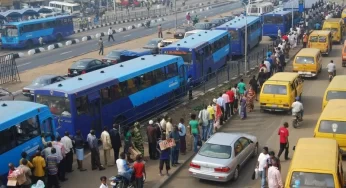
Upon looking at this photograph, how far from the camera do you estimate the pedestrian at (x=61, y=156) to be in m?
15.3

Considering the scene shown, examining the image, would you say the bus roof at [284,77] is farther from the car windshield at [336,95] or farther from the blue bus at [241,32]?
the blue bus at [241,32]

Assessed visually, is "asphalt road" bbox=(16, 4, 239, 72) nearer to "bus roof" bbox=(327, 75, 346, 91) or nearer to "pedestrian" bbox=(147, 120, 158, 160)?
"pedestrian" bbox=(147, 120, 158, 160)

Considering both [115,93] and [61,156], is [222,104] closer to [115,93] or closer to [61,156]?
[115,93]

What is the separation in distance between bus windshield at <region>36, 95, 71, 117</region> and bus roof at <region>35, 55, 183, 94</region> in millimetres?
338

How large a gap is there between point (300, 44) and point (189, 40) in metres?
15.2

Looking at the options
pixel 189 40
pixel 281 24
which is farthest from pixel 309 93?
pixel 281 24

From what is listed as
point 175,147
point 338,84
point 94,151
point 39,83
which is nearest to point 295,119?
point 338,84

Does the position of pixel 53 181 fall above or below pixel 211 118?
below

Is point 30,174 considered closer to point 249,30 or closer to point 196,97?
point 196,97

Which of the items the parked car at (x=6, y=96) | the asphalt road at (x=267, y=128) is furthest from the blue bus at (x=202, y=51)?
the parked car at (x=6, y=96)

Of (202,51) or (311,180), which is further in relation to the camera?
(202,51)

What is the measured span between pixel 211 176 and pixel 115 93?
282 inches

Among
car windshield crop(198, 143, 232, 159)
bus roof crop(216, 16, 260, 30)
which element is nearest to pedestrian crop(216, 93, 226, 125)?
car windshield crop(198, 143, 232, 159)

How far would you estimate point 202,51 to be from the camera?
29422mm
